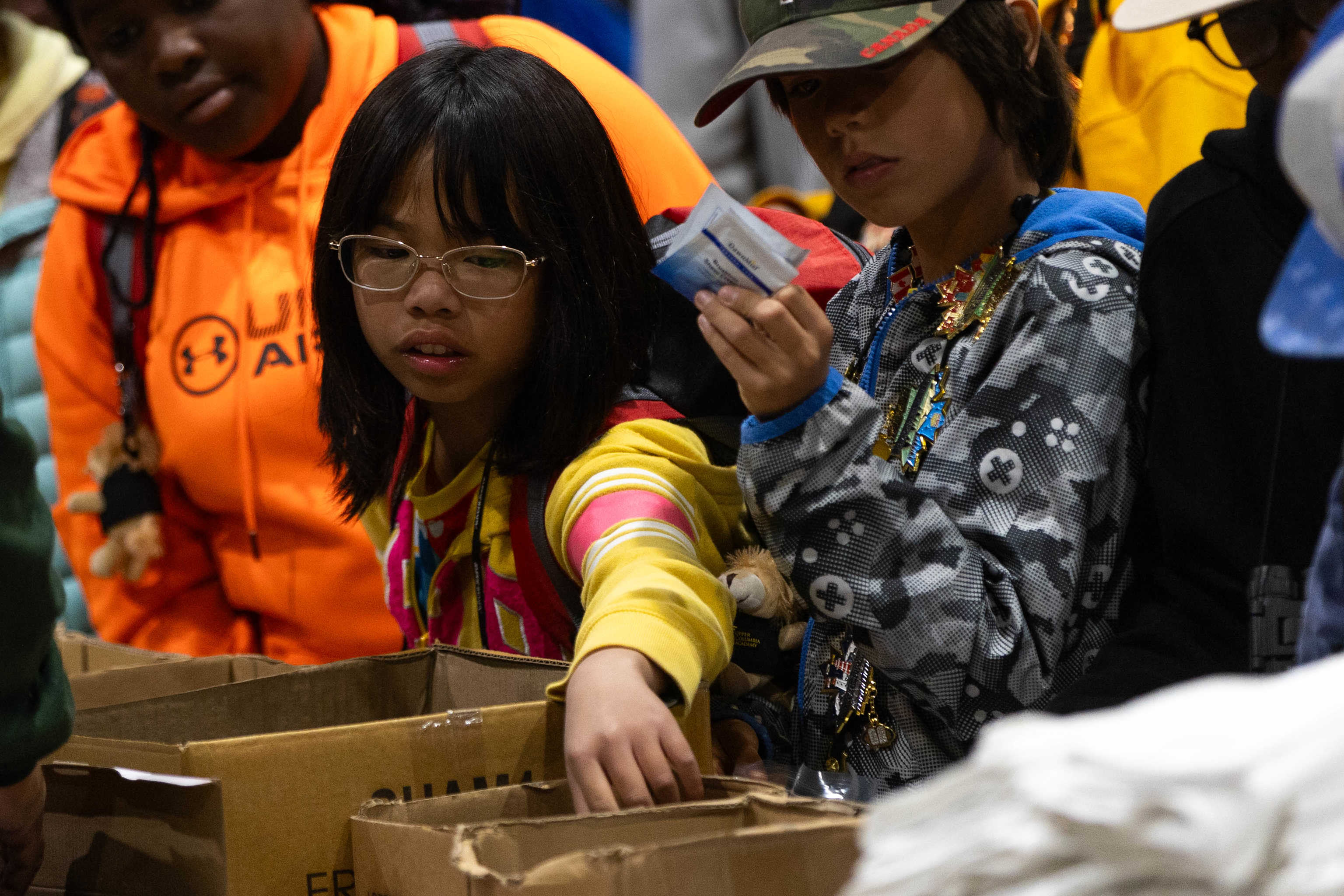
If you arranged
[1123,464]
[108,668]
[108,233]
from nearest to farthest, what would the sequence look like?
1. [1123,464]
2. [108,668]
3. [108,233]

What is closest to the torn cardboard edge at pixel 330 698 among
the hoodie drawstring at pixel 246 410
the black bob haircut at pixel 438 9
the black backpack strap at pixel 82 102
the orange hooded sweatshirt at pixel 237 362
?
the orange hooded sweatshirt at pixel 237 362

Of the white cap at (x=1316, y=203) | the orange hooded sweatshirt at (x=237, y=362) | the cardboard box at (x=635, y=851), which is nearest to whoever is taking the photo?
the white cap at (x=1316, y=203)

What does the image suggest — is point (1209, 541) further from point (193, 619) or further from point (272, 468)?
point (193, 619)

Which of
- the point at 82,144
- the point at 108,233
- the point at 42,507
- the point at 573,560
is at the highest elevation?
the point at 82,144

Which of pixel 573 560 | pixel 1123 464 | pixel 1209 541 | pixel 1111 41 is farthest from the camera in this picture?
pixel 1111 41

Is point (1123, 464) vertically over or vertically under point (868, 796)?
over

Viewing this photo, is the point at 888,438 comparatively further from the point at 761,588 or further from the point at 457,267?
the point at 457,267

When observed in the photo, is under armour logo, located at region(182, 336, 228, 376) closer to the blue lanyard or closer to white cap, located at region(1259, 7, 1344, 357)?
the blue lanyard

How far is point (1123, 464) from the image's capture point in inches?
42.5

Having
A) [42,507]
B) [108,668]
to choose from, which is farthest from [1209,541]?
[108,668]

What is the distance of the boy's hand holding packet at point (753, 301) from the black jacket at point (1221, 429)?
0.86 ft

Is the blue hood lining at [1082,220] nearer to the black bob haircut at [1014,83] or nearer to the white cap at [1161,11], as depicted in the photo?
the black bob haircut at [1014,83]

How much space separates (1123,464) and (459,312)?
2.04 feet

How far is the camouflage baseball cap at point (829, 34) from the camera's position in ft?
3.68
